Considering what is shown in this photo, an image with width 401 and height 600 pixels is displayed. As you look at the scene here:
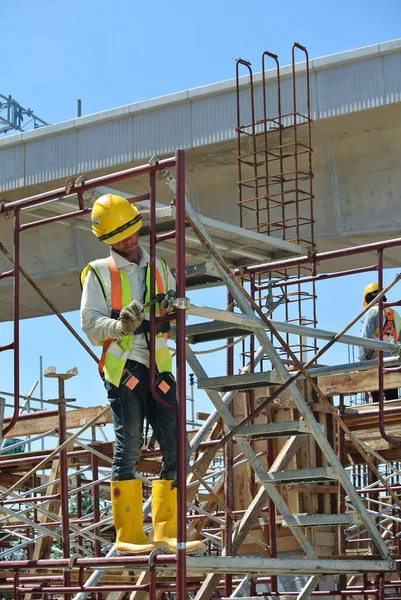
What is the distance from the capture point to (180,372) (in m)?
7.06

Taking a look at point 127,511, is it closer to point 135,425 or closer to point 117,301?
point 135,425

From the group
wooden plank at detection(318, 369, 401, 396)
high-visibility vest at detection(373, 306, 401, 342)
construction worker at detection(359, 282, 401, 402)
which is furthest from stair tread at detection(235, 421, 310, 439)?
high-visibility vest at detection(373, 306, 401, 342)

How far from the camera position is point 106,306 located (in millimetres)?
7734

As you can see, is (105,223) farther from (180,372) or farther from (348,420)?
(348,420)

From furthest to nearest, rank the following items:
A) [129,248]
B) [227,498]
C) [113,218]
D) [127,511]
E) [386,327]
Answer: [386,327] → [227,498] → [129,248] → [113,218] → [127,511]

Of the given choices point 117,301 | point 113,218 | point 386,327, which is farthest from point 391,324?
point 113,218

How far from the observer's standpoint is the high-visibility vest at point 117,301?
24.8 feet

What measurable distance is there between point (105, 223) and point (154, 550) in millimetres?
2155

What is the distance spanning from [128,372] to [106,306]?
0.49 meters

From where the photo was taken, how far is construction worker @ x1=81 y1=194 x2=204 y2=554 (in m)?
7.48

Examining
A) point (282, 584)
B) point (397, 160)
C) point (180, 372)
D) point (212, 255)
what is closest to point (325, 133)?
point (397, 160)

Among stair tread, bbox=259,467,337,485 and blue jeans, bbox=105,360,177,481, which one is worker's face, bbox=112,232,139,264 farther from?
stair tread, bbox=259,467,337,485

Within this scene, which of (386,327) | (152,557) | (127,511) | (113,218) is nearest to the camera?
(152,557)

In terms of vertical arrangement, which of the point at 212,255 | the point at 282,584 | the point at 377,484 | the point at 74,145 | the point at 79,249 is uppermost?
the point at 74,145
